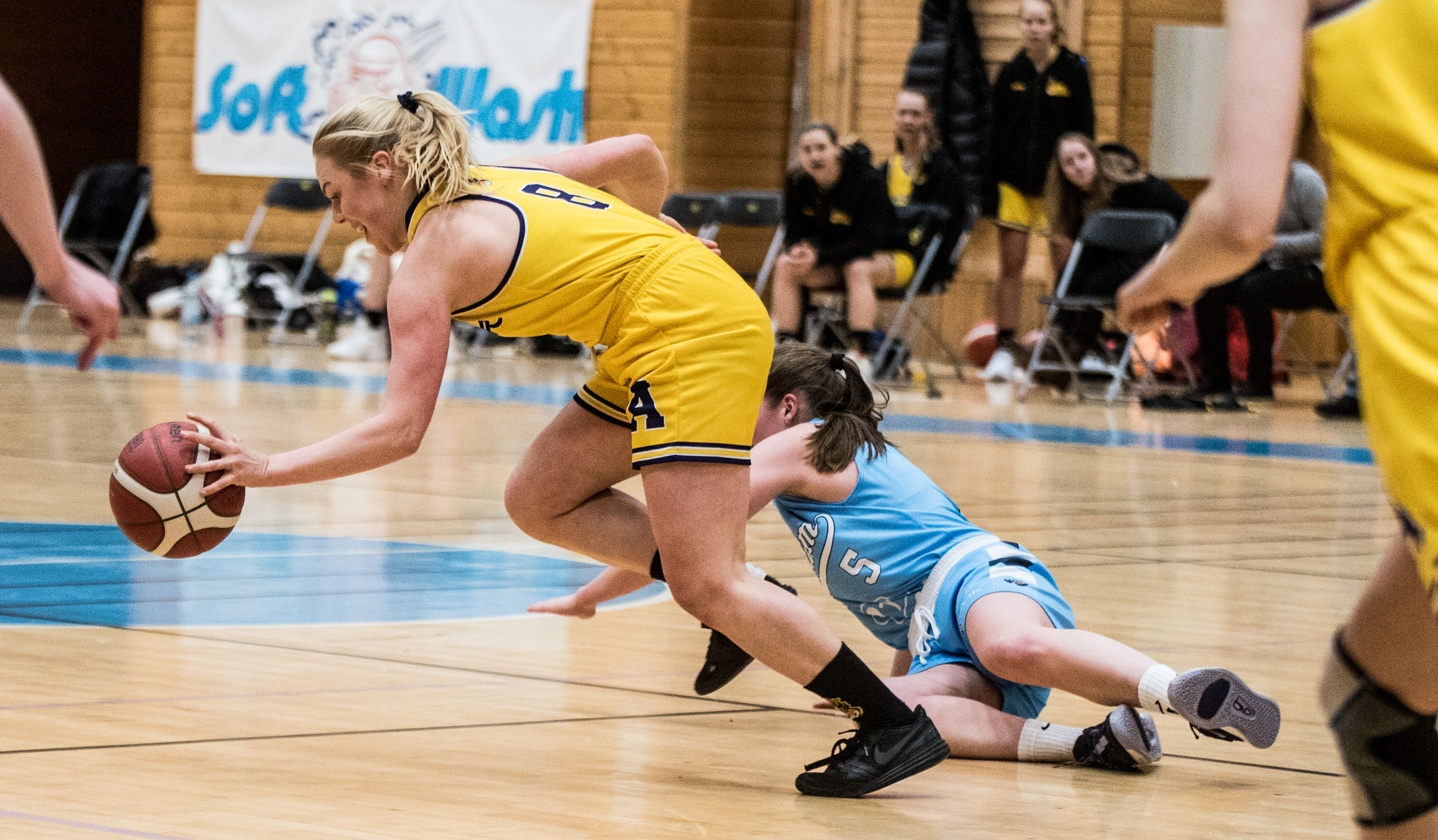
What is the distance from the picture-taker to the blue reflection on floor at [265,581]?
4.00m

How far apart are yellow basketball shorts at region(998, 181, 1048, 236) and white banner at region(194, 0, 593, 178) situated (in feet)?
13.1

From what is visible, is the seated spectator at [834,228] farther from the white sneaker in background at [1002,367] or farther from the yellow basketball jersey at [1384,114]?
the yellow basketball jersey at [1384,114]

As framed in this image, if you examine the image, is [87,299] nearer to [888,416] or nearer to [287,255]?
[888,416]

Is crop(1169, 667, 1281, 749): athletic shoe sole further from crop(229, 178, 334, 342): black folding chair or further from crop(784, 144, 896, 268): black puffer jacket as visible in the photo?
crop(229, 178, 334, 342): black folding chair

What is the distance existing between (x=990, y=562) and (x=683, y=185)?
39.7ft

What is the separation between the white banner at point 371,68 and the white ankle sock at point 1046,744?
Answer: 11.8m

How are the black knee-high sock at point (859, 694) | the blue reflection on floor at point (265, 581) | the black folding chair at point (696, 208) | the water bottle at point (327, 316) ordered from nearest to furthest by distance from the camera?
the black knee-high sock at point (859, 694) → the blue reflection on floor at point (265, 581) → the black folding chair at point (696, 208) → the water bottle at point (327, 316)

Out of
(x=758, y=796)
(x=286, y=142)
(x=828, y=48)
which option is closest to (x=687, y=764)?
(x=758, y=796)

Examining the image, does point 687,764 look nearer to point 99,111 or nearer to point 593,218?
point 593,218

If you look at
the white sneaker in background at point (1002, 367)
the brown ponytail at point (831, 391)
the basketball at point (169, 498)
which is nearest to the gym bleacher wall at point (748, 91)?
the white sneaker in background at point (1002, 367)

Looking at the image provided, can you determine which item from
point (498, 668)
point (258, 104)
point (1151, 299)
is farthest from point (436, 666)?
point (258, 104)

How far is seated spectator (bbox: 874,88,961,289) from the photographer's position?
11.4 meters

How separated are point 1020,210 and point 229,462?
9776 millimetres

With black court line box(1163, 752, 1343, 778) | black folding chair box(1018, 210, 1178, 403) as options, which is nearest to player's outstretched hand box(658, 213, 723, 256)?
black court line box(1163, 752, 1343, 778)
